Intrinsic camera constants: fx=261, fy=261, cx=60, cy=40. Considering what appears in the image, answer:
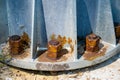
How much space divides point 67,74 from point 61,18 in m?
0.79

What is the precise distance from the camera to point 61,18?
145 inches

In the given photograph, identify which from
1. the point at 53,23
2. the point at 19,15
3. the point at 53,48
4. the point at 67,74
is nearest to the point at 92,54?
the point at 67,74

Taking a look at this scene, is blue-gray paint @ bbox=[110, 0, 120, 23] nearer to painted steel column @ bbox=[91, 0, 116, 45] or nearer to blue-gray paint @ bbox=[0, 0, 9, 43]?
painted steel column @ bbox=[91, 0, 116, 45]

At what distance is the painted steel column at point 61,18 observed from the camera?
11.7ft

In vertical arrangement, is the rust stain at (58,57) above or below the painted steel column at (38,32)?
below

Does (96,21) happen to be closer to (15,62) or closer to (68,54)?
(68,54)

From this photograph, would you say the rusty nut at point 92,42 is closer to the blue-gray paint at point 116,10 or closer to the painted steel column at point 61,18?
the painted steel column at point 61,18

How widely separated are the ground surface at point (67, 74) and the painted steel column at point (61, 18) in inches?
11.6

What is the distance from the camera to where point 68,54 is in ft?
12.2

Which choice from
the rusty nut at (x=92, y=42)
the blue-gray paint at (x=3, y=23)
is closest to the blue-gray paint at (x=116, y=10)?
the rusty nut at (x=92, y=42)

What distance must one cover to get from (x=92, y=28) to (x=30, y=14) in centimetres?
99

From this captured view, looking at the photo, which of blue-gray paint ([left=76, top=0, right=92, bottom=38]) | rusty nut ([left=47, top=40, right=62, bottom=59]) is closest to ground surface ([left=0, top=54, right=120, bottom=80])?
rusty nut ([left=47, top=40, right=62, bottom=59])

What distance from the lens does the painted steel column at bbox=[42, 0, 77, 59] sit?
357cm

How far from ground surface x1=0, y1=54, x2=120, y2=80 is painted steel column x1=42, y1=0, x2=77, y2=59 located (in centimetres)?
29
